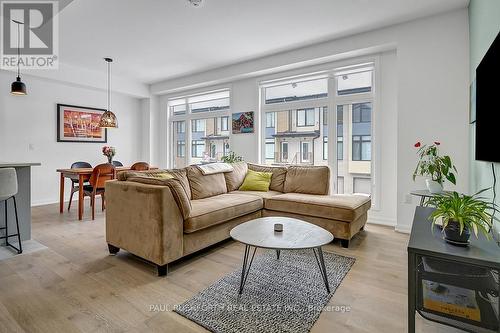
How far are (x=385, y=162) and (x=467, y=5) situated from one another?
1993mm

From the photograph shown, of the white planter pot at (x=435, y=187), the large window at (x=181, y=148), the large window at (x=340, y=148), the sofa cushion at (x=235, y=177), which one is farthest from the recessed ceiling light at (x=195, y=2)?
the large window at (x=181, y=148)

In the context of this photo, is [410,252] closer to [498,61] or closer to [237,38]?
[498,61]

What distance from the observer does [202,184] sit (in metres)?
3.32

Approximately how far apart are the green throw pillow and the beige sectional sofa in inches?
6.3

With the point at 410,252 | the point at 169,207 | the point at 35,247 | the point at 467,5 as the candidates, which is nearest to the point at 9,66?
the point at 35,247

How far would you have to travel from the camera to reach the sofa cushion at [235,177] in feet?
12.6

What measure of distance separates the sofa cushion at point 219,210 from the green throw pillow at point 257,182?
1.60 ft

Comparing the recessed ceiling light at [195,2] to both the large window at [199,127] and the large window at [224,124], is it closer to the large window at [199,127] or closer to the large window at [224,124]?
the large window at [199,127]

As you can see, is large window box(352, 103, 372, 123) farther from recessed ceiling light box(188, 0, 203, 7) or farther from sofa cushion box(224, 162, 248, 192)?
recessed ceiling light box(188, 0, 203, 7)

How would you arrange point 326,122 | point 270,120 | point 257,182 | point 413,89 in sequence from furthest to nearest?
1. point 270,120
2. point 326,122
3. point 257,182
4. point 413,89

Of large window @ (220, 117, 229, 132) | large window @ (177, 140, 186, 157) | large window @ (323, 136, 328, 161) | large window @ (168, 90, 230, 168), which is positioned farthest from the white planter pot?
large window @ (177, 140, 186, 157)

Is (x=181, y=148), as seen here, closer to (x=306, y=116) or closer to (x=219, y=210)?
(x=306, y=116)

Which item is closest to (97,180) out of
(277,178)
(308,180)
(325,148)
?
(277,178)

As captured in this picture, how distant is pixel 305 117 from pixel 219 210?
2622 mm
